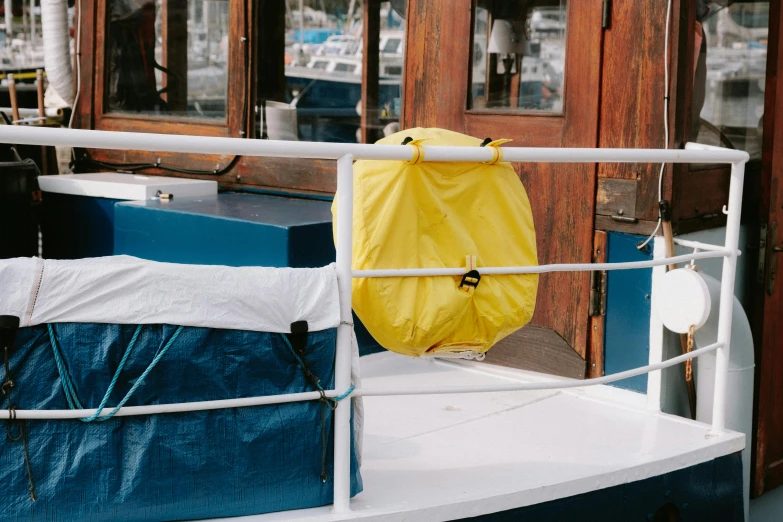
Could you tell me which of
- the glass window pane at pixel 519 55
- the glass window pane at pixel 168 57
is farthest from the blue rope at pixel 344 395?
the glass window pane at pixel 168 57

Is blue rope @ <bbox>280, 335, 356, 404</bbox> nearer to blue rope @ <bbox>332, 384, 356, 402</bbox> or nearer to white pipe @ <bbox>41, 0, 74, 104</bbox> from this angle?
blue rope @ <bbox>332, 384, 356, 402</bbox>

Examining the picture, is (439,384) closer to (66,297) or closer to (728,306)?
(728,306)

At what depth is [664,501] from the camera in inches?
128

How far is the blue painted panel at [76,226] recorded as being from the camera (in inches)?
178

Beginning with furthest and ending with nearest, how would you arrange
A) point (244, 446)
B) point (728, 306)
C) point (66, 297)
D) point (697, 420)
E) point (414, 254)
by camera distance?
1. point (697, 420)
2. point (728, 306)
3. point (414, 254)
4. point (244, 446)
5. point (66, 297)

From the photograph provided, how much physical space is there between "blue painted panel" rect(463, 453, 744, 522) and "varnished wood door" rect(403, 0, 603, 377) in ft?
2.50

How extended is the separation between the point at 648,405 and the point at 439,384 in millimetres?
848

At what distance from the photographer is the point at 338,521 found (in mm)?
2463

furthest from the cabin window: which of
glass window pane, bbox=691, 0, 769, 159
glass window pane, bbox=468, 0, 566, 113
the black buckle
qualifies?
the black buckle

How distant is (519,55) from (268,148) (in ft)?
6.29

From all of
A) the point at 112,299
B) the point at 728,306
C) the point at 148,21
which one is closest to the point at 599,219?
the point at 728,306

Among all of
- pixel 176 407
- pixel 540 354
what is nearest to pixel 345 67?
pixel 540 354

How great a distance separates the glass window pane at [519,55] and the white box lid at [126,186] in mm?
1407

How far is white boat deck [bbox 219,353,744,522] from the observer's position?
2766mm
